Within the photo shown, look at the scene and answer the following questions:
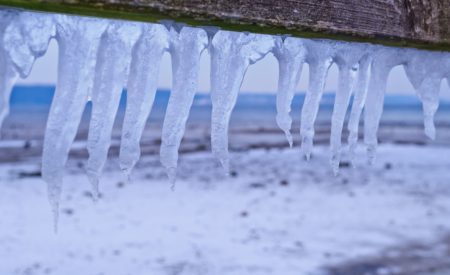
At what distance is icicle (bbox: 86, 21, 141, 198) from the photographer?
1095 mm

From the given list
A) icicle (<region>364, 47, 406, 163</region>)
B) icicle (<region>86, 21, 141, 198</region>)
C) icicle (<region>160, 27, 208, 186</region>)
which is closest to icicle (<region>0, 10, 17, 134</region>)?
icicle (<region>86, 21, 141, 198</region>)

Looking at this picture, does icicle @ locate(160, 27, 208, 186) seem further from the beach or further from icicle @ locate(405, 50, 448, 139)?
the beach

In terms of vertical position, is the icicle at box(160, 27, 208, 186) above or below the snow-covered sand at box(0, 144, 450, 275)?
above

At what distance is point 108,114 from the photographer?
1237 mm

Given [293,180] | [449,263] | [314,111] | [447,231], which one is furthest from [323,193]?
[314,111]

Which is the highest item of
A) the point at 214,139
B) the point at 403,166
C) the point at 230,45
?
the point at 230,45

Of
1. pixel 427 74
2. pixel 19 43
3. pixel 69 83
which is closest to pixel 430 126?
pixel 427 74

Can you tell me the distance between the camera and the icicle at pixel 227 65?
3.98 feet

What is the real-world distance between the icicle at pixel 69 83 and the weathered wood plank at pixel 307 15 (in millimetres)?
121

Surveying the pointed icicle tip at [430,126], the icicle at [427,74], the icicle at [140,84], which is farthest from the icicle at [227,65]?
the pointed icicle tip at [430,126]

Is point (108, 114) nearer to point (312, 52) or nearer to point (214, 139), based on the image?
point (214, 139)

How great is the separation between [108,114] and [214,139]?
23 centimetres

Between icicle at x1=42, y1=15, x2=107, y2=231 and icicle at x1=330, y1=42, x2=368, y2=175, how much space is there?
48 centimetres

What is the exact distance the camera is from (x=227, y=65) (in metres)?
1.26
